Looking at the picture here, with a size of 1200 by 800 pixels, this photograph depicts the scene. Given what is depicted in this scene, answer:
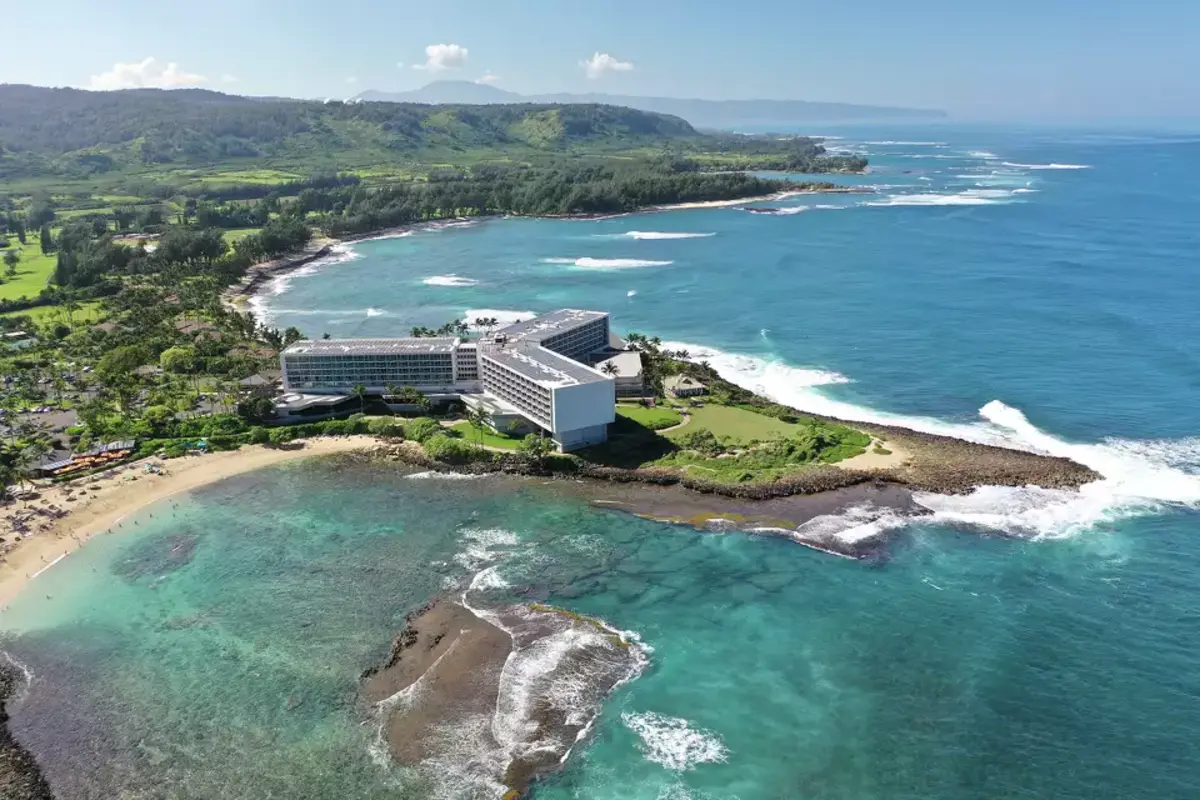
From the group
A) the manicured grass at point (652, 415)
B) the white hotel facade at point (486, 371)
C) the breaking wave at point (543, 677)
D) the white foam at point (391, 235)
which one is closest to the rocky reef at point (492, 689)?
the breaking wave at point (543, 677)

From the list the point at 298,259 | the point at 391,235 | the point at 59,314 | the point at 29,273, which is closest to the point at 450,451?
the point at 59,314

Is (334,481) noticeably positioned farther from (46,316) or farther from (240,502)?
(46,316)

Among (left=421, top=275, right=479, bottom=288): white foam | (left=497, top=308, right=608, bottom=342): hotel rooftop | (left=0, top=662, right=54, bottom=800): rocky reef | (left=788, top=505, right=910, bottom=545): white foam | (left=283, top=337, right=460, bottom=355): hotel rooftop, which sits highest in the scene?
(left=497, top=308, right=608, bottom=342): hotel rooftop

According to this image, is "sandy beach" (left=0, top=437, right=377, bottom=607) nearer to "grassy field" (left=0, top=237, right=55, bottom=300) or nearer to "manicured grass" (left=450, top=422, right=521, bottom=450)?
"manicured grass" (left=450, top=422, right=521, bottom=450)

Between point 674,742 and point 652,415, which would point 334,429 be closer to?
point 652,415

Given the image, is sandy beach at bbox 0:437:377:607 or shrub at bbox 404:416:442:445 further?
shrub at bbox 404:416:442:445

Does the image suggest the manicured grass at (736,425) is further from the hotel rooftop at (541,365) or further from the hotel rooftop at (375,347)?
the hotel rooftop at (375,347)

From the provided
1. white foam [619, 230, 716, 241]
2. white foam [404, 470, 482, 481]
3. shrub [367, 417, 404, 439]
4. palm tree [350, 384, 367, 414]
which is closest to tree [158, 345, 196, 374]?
palm tree [350, 384, 367, 414]

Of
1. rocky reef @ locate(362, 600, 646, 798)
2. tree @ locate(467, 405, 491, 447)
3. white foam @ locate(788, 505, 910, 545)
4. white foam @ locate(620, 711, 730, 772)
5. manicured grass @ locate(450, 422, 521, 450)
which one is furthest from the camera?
tree @ locate(467, 405, 491, 447)
